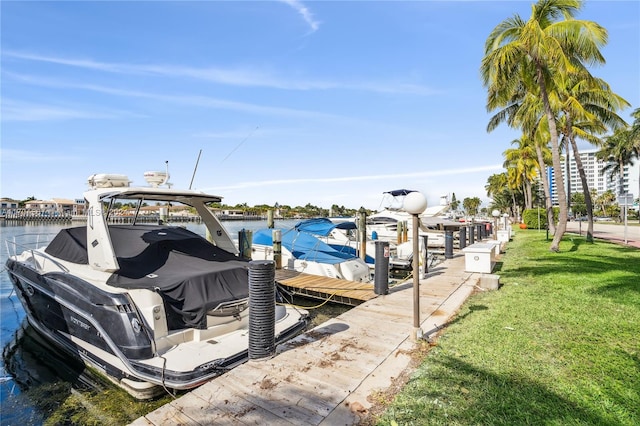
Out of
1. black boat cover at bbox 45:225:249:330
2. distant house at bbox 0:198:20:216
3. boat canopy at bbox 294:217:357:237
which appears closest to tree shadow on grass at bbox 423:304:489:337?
black boat cover at bbox 45:225:249:330

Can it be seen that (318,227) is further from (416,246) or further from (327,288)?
(416,246)

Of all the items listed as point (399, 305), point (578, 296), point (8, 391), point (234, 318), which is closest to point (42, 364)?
point (8, 391)

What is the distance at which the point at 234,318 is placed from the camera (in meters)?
5.49

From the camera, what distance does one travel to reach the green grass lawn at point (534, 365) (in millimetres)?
3131

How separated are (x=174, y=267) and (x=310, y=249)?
Answer: 20.8 feet

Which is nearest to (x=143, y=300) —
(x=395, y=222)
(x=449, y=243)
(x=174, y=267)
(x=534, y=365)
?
(x=174, y=267)

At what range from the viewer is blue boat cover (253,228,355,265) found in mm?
11287

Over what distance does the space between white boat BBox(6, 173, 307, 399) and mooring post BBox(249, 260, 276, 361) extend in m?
0.07

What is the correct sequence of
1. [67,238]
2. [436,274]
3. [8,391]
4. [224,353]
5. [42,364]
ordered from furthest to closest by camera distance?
[436,274] → [67,238] → [42,364] → [8,391] → [224,353]

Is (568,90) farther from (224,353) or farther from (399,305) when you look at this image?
(224,353)

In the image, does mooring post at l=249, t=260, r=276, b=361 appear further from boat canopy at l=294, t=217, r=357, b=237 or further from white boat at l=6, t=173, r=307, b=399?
boat canopy at l=294, t=217, r=357, b=237

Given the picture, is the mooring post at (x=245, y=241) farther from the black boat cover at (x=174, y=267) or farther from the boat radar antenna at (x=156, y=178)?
the boat radar antenna at (x=156, y=178)

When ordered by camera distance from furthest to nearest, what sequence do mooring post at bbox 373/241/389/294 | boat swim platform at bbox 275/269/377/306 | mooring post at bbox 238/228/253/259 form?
mooring post at bbox 238/228/253/259
boat swim platform at bbox 275/269/377/306
mooring post at bbox 373/241/389/294

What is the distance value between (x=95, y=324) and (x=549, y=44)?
16.0 metres
